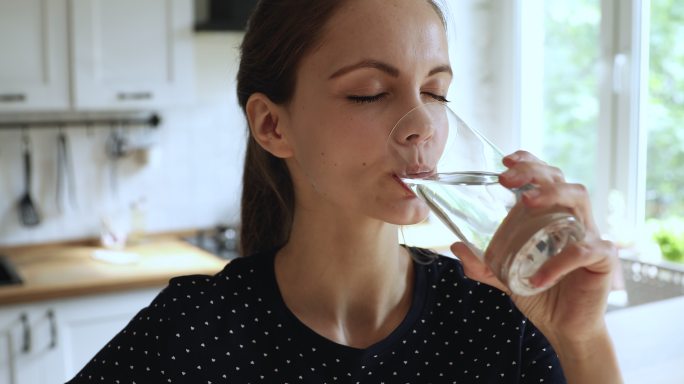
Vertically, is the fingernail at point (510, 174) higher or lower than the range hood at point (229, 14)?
lower

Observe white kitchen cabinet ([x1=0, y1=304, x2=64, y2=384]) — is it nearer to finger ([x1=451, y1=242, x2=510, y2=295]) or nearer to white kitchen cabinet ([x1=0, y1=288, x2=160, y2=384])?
white kitchen cabinet ([x1=0, y1=288, x2=160, y2=384])

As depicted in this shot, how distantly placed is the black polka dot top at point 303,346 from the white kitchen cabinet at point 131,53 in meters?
1.82

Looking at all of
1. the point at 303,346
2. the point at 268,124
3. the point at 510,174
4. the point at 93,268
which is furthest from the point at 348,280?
the point at 93,268

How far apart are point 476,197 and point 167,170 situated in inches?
106

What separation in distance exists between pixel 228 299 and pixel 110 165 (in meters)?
2.17

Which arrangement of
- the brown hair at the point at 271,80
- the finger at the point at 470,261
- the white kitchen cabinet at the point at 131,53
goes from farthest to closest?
the white kitchen cabinet at the point at 131,53, the brown hair at the point at 271,80, the finger at the point at 470,261

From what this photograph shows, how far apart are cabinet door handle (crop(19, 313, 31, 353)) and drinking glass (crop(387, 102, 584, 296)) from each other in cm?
187

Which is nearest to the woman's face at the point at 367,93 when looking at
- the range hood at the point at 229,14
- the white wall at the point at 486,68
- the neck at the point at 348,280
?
the neck at the point at 348,280

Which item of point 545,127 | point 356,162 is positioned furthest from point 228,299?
A: point 545,127

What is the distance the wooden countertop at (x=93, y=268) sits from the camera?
8.19ft

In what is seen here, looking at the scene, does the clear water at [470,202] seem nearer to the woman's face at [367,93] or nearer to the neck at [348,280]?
the woman's face at [367,93]

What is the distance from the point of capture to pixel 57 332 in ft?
8.35

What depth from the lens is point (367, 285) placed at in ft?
4.09

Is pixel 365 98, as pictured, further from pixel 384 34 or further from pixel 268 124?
pixel 268 124
